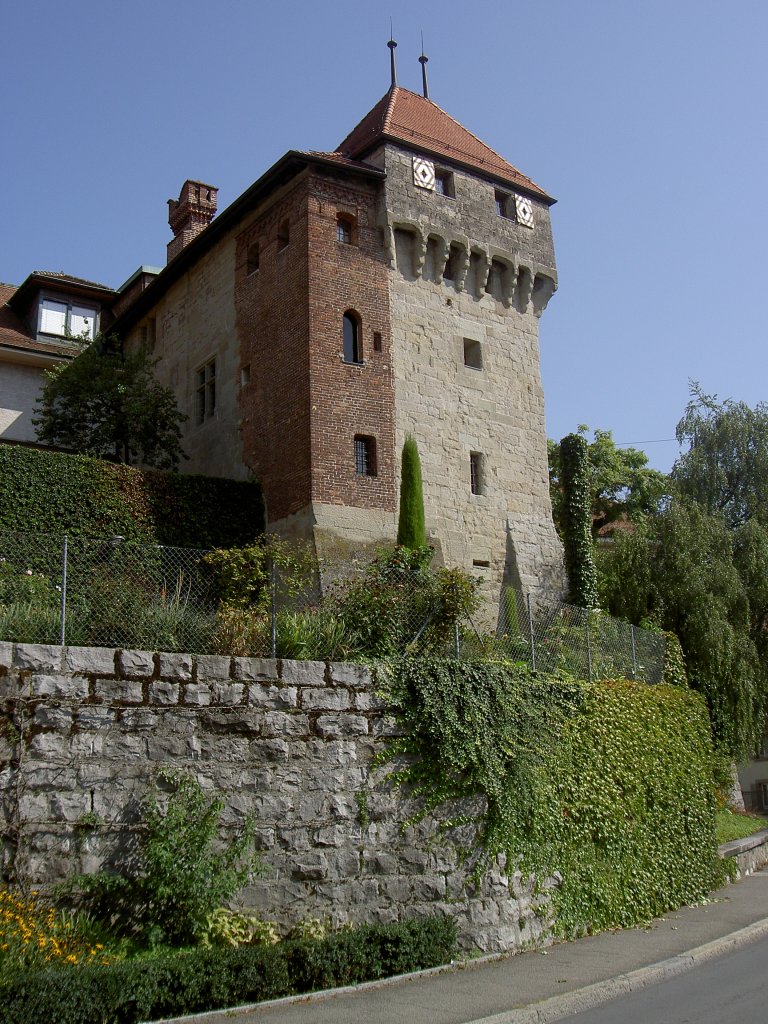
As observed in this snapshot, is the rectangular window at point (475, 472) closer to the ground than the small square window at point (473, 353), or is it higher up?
closer to the ground

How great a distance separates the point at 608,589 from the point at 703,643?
10.3ft

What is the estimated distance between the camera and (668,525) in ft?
81.8

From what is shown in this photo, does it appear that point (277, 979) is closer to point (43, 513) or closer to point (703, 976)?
point (703, 976)

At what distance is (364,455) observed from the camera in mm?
22469

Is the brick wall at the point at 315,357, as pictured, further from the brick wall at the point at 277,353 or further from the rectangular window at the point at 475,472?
the rectangular window at the point at 475,472

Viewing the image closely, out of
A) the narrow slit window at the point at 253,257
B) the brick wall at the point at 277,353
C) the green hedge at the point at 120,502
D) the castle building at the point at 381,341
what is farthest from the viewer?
the narrow slit window at the point at 253,257

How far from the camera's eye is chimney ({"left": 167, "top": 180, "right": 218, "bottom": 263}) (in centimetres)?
3188

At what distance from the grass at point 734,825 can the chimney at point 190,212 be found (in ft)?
74.0

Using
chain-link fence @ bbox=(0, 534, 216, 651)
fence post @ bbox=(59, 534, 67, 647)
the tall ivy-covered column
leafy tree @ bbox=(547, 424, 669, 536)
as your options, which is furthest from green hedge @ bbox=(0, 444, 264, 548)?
leafy tree @ bbox=(547, 424, 669, 536)

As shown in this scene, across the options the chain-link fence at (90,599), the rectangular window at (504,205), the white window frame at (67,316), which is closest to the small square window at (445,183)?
the rectangular window at (504,205)

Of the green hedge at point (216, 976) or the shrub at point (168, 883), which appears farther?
the shrub at point (168, 883)

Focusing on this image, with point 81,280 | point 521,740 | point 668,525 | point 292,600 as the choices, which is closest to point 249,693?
point 292,600

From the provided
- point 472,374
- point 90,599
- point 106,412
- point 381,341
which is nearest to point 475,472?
point 472,374

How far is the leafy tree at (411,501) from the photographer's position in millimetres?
21781
